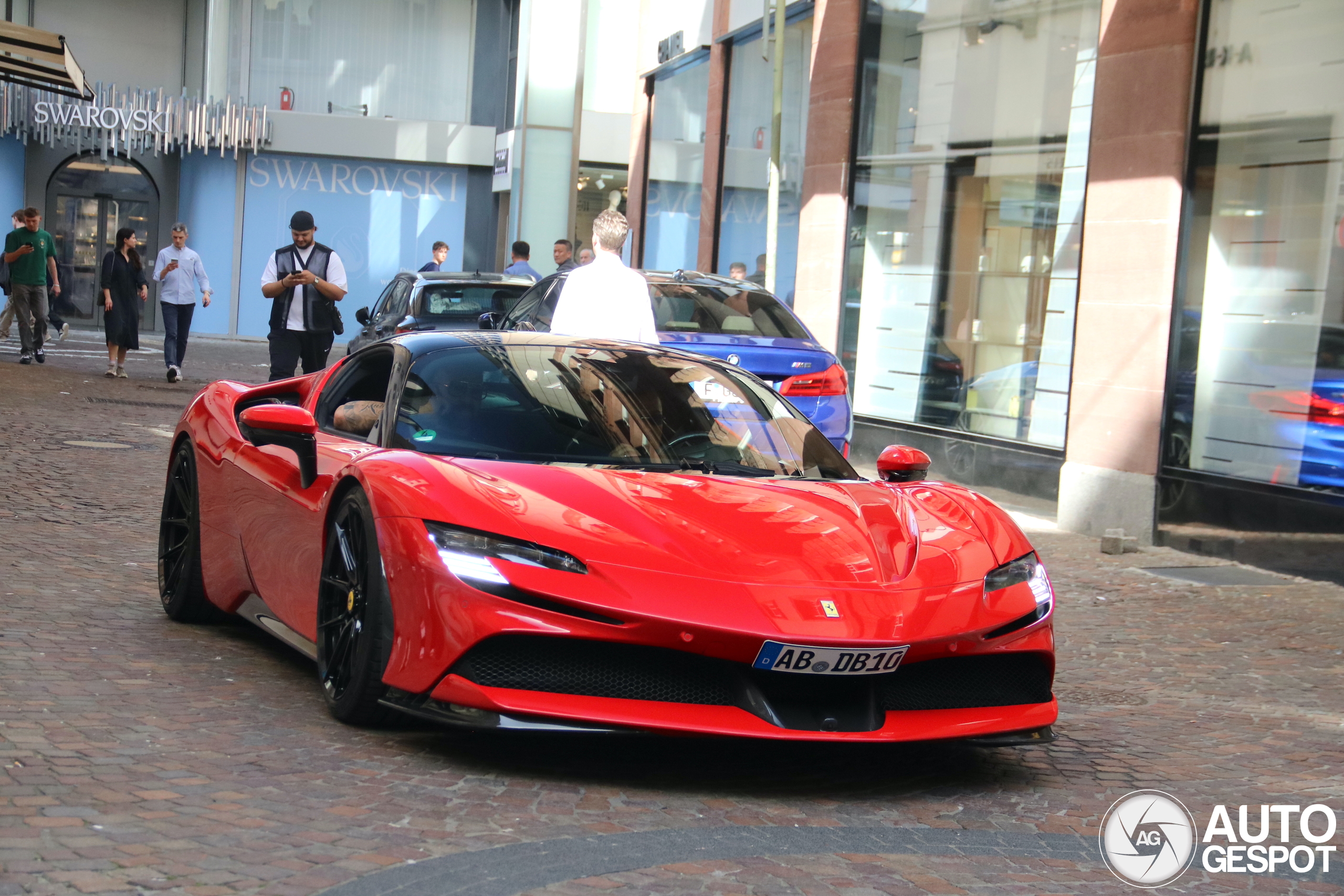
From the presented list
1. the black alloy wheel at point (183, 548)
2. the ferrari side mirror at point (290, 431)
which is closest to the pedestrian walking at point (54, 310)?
the black alloy wheel at point (183, 548)

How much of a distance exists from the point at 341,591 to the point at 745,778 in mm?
1350

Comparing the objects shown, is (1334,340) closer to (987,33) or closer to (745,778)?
(987,33)

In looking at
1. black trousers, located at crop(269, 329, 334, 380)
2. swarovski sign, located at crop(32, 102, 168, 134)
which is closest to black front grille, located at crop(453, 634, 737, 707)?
black trousers, located at crop(269, 329, 334, 380)

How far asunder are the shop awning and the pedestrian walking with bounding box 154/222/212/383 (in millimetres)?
2325

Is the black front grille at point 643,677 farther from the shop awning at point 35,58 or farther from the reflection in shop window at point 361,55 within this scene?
the reflection in shop window at point 361,55

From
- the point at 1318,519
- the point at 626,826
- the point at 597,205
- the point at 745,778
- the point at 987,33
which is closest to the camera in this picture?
the point at 626,826

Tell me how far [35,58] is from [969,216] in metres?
11.2

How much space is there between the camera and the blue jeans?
67.6 feet

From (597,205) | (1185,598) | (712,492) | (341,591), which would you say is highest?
(597,205)

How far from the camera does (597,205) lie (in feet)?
107

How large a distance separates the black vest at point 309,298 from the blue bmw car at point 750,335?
156cm

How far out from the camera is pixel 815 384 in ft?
36.0

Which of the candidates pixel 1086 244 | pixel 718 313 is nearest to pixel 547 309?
pixel 718 313

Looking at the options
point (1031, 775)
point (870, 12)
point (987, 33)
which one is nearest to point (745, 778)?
point (1031, 775)
